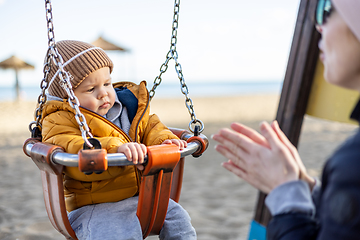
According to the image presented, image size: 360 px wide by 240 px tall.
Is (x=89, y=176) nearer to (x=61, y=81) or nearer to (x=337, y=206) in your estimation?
(x=61, y=81)

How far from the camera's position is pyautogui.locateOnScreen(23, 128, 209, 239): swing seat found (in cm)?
131

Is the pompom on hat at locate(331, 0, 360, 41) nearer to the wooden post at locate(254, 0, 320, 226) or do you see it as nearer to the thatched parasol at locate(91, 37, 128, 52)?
the wooden post at locate(254, 0, 320, 226)

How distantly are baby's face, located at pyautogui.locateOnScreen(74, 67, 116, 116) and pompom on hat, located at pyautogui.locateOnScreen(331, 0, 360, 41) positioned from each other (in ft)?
4.04

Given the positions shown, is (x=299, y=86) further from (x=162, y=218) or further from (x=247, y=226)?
(x=247, y=226)

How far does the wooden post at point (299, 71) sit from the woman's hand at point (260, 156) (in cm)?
63

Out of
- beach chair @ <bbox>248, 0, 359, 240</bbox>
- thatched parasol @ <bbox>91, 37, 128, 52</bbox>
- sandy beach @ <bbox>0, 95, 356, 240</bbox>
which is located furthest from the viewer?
thatched parasol @ <bbox>91, 37, 128, 52</bbox>

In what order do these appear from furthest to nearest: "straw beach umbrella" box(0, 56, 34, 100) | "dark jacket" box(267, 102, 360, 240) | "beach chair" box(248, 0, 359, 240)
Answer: "straw beach umbrella" box(0, 56, 34, 100) → "beach chair" box(248, 0, 359, 240) → "dark jacket" box(267, 102, 360, 240)

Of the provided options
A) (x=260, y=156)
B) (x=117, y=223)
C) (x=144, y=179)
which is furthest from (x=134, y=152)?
(x=260, y=156)

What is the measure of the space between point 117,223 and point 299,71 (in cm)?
107

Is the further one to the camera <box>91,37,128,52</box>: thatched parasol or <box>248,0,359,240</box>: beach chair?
<box>91,37,128,52</box>: thatched parasol

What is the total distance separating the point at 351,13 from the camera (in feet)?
2.50

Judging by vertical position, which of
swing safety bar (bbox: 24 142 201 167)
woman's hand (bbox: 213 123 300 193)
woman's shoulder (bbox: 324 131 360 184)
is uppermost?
woman's shoulder (bbox: 324 131 360 184)

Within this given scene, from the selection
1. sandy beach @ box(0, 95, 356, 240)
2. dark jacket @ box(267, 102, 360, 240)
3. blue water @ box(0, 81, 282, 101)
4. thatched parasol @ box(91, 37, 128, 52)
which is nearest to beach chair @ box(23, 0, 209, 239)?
dark jacket @ box(267, 102, 360, 240)

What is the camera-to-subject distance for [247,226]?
2.83m
